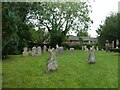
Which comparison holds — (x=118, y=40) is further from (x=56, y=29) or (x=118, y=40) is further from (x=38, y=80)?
(x=38, y=80)

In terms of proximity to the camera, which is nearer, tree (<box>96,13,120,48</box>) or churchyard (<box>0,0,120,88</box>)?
churchyard (<box>0,0,120,88</box>)

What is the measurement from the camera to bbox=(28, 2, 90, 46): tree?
4862 centimetres

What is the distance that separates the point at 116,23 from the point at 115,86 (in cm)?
3951

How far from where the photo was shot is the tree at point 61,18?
48.6 metres

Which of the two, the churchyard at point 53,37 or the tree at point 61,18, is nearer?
the churchyard at point 53,37

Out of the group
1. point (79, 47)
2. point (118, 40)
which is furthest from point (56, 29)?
point (118, 40)

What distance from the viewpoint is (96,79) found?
13992 millimetres

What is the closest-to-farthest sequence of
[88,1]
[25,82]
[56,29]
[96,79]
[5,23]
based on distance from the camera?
[5,23] < [25,82] < [96,79] < [56,29] < [88,1]

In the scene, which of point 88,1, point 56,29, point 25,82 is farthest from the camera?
point 88,1

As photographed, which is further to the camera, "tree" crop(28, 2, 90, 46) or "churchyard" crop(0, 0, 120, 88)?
"tree" crop(28, 2, 90, 46)

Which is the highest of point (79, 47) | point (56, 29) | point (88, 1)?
point (88, 1)

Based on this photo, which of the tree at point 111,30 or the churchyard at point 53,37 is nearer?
the churchyard at point 53,37

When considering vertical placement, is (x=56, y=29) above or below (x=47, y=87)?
above

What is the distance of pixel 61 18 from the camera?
2046 inches
